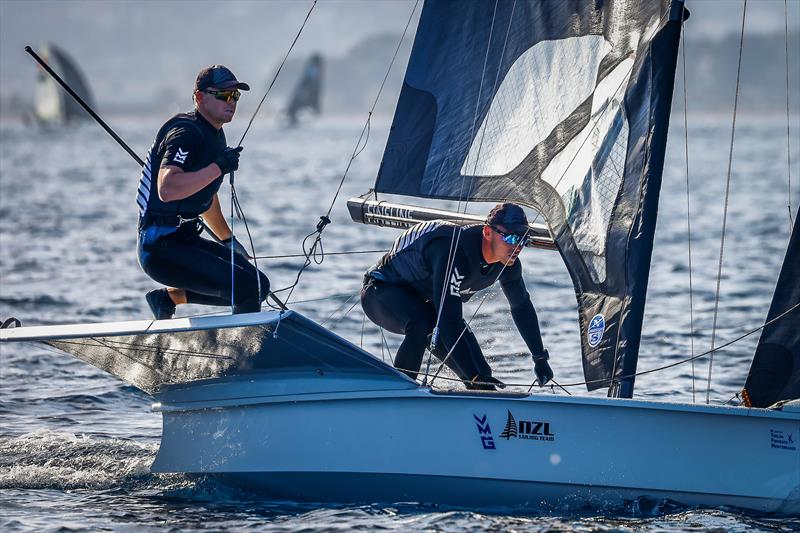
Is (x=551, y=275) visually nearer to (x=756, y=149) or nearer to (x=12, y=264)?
(x=12, y=264)

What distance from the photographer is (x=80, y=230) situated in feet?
57.3

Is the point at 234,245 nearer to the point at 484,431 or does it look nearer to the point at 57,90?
the point at 484,431

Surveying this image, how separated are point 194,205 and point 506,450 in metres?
1.62

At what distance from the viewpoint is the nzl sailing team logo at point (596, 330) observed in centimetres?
523

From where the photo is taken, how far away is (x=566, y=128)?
18.3ft

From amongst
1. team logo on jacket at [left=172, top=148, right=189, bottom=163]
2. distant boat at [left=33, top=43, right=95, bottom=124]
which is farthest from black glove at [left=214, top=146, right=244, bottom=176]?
distant boat at [left=33, top=43, right=95, bottom=124]

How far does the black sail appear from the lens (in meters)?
4.99

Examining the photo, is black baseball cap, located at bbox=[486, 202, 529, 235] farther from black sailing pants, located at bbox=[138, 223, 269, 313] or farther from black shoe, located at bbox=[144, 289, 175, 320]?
black shoe, located at bbox=[144, 289, 175, 320]

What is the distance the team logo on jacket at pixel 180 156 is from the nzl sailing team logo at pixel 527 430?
5.28 feet

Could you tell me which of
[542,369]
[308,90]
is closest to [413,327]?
[542,369]

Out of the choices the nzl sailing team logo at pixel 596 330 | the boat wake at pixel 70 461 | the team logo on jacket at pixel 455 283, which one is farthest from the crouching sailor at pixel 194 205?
the nzl sailing team logo at pixel 596 330

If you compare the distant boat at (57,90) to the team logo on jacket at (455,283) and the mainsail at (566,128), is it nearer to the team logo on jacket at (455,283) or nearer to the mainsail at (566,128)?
the mainsail at (566,128)

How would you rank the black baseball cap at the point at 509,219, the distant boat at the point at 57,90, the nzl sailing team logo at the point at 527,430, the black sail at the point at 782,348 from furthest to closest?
1. the distant boat at the point at 57,90
2. the black baseball cap at the point at 509,219
3. the black sail at the point at 782,348
4. the nzl sailing team logo at the point at 527,430

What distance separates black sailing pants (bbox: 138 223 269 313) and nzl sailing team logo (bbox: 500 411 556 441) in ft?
3.82
